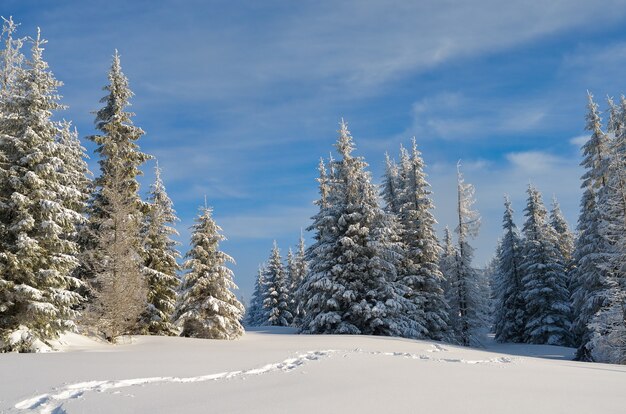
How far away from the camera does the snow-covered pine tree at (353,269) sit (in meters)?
25.9

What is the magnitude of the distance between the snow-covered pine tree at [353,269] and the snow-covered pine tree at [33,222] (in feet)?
46.0

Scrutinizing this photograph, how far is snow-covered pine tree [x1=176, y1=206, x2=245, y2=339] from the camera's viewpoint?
81.5 feet

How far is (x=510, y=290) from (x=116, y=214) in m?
34.3

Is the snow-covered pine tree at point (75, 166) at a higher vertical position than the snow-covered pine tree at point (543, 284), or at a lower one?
higher

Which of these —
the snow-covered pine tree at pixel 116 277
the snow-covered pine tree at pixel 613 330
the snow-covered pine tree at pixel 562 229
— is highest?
the snow-covered pine tree at pixel 562 229

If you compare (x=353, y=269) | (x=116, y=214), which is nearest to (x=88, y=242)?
(x=116, y=214)

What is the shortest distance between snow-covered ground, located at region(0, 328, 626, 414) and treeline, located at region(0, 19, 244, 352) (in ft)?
14.2

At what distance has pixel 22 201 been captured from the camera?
48.9 ft

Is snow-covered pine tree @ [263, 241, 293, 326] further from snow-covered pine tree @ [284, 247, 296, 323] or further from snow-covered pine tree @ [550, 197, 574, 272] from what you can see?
snow-covered pine tree @ [550, 197, 574, 272]

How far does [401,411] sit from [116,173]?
1951 centimetres

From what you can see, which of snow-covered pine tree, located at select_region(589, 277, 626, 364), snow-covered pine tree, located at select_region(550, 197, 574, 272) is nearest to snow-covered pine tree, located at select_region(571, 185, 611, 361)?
snow-covered pine tree, located at select_region(589, 277, 626, 364)

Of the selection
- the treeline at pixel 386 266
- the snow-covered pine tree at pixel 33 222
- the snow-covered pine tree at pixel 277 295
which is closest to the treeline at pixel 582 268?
the treeline at pixel 386 266

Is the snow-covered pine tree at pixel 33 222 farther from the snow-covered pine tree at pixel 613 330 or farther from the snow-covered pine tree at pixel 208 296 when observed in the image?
the snow-covered pine tree at pixel 613 330

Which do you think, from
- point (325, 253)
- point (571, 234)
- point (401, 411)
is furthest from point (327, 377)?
point (571, 234)
